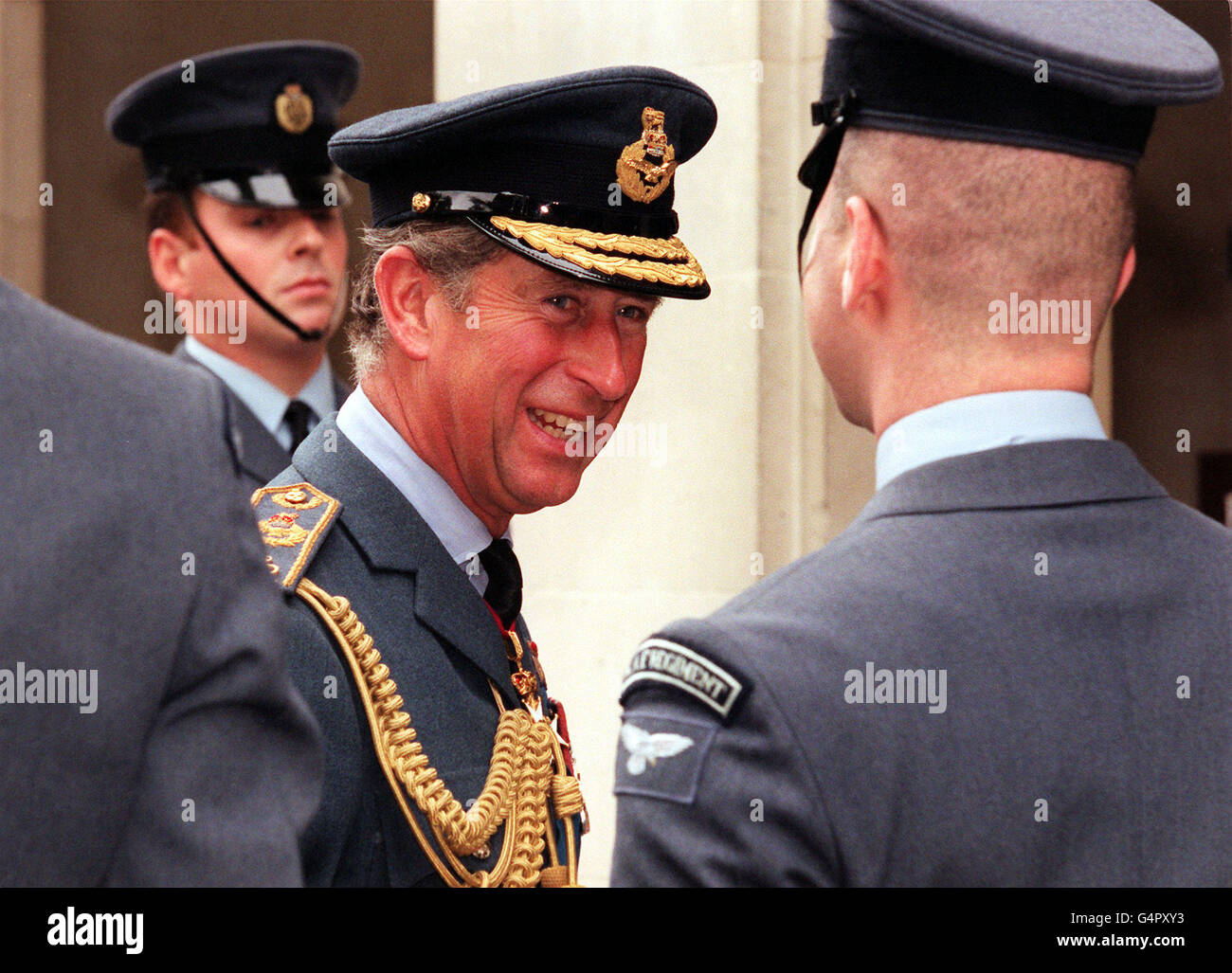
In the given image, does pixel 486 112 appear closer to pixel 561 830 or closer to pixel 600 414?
pixel 600 414

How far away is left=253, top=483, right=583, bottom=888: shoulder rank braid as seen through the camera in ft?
7.88

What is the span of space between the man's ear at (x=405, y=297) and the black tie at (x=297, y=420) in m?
2.71

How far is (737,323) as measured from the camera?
15.9ft

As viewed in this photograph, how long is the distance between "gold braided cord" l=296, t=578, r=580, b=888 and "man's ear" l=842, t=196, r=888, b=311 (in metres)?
0.99

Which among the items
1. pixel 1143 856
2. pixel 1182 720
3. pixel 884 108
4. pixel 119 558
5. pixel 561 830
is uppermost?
pixel 884 108

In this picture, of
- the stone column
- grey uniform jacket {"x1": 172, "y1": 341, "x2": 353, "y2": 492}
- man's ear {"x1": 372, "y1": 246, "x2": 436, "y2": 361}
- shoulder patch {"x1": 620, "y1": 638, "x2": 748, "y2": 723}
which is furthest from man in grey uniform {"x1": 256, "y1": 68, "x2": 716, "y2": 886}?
the stone column

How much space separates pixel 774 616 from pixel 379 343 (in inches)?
55.0

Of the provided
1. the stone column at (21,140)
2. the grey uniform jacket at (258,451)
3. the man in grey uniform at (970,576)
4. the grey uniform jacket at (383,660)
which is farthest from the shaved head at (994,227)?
the stone column at (21,140)

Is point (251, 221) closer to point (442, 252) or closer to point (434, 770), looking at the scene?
point (442, 252)

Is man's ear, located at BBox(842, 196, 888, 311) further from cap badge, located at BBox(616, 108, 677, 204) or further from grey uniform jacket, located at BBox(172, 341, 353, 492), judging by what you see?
grey uniform jacket, located at BBox(172, 341, 353, 492)

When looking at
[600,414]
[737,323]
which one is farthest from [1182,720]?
[737,323]

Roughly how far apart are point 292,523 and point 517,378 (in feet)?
1.64

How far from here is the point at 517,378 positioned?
2.81 metres

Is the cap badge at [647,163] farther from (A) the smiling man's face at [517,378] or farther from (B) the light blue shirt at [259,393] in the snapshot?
(B) the light blue shirt at [259,393]
